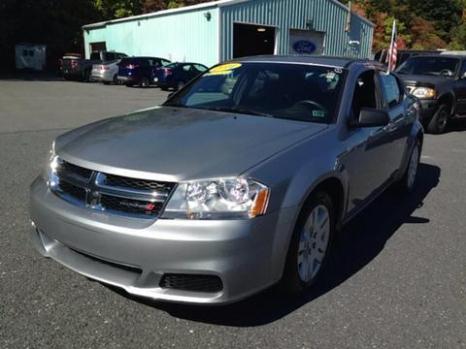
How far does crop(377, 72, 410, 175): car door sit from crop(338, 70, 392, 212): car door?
9 centimetres

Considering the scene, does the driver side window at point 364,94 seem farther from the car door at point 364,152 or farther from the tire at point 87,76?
the tire at point 87,76

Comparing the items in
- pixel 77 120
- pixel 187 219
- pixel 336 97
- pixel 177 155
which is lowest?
pixel 77 120

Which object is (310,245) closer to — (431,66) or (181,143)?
(181,143)

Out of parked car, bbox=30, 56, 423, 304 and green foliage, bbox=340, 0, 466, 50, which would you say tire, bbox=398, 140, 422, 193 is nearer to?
parked car, bbox=30, 56, 423, 304

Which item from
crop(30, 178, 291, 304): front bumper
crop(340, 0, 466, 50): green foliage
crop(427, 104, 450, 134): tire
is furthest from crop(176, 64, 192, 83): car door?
crop(340, 0, 466, 50): green foliage

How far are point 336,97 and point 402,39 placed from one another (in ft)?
177

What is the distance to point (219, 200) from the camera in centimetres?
283

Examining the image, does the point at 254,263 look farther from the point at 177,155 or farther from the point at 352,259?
the point at 352,259

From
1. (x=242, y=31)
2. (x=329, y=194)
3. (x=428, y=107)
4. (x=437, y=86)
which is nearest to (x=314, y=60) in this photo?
(x=329, y=194)

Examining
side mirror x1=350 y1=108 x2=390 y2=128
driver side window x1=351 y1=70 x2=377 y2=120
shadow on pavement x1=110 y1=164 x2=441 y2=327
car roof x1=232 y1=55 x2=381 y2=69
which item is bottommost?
shadow on pavement x1=110 y1=164 x2=441 y2=327

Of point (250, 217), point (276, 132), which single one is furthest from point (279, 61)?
point (250, 217)

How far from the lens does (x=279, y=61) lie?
183 inches

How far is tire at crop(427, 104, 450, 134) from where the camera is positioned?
11.2 m

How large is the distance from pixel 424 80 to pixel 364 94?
7511mm
